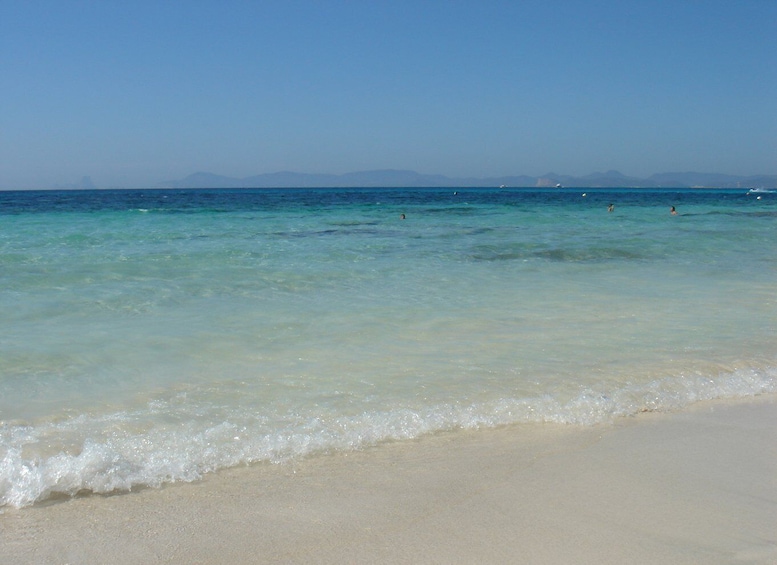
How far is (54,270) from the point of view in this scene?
9.45 meters

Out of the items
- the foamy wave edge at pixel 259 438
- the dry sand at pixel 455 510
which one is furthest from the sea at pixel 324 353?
the dry sand at pixel 455 510

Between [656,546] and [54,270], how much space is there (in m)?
9.22

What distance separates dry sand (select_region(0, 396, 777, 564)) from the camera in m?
2.50

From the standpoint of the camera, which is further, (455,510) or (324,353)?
(324,353)

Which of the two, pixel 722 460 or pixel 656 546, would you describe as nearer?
pixel 656 546

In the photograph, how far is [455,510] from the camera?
2830mm

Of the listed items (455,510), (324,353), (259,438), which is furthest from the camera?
(324,353)

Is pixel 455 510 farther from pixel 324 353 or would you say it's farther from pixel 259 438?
pixel 324 353

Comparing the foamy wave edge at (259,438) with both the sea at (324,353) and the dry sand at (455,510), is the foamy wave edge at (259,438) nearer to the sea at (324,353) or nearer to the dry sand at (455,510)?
the sea at (324,353)

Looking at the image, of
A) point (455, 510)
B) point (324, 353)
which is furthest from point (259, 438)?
point (324, 353)

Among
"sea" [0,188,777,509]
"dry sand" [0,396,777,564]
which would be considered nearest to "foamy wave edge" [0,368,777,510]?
"sea" [0,188,777,509]

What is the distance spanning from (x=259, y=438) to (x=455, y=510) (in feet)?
3.98

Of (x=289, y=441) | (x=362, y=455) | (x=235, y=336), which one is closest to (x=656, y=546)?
(x=362, y=455)

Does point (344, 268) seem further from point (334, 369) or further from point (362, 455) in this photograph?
point (362, 455)
